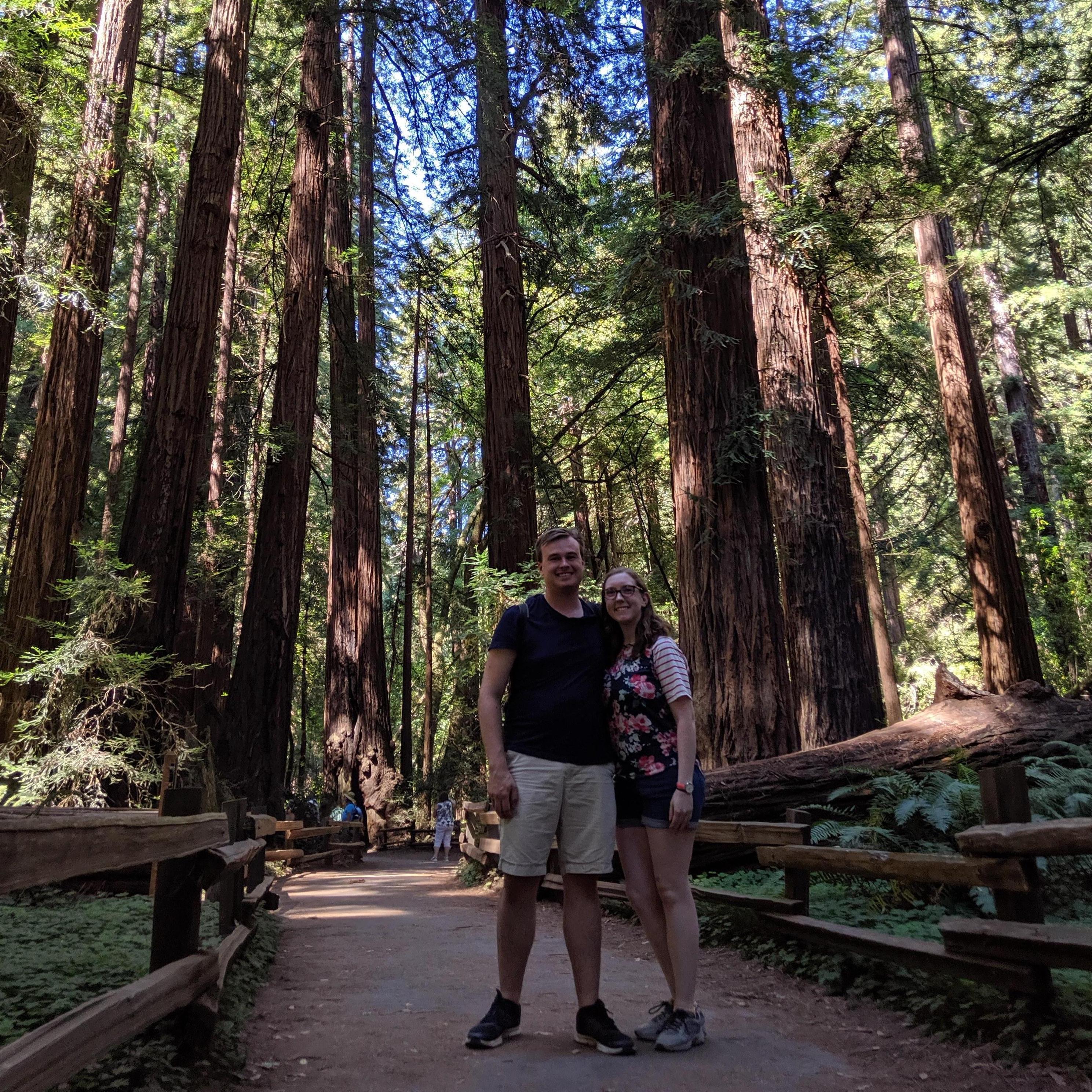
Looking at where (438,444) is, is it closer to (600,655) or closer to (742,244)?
(742,244)

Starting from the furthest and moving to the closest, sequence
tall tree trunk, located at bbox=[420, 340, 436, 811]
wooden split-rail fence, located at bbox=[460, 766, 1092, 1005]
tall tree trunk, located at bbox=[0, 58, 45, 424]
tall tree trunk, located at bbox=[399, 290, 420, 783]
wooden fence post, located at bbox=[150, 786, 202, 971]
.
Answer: tall tree trunk, located at bbox=[420, 340, 436, 811]
tall tree trunk, located at bbox=[399, 290, 420, 783]
tall tree trunk, located at bbox=[0, 58, 45, 424]
wooden fence post, located at bbox=[150, 786, 202, 971]
wooden split-rail fence, located at bbox=[460, 766, 1092, 1005]

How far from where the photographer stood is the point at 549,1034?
385cm

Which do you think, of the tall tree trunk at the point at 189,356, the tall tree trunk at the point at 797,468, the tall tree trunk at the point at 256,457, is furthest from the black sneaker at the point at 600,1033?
the tall tree trunk at the point at 256,457

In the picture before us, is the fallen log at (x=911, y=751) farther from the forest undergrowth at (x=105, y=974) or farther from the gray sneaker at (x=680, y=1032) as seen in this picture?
the forest undergrowth at (x=105, y=974)

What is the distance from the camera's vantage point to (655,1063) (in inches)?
134

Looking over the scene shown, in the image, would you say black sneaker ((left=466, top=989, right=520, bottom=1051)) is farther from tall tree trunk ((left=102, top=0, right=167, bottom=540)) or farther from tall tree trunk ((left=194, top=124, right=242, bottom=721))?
tall tree trunk ((left=102, top=0, right=167, bottom=540))

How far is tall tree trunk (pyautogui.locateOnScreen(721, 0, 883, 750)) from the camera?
8398 mm

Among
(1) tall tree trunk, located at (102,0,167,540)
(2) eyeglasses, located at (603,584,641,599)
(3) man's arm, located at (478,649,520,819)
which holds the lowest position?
(3) man's arm, located at (478,649,520,819)

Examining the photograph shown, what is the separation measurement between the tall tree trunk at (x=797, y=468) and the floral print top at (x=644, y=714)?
496cm

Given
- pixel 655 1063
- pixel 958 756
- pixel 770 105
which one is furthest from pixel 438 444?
pixel 655 1063

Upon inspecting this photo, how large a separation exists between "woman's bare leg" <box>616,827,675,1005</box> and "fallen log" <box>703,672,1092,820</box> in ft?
10.6

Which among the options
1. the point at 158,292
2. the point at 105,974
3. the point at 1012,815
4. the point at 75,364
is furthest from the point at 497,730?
the point at 158,292

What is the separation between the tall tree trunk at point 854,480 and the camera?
11.5m

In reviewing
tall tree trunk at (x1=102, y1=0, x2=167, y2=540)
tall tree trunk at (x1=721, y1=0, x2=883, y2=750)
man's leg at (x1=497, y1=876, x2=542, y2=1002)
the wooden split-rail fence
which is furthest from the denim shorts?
tall tree trunk at (x1=102, y1=0, x2=167, y2=540)
